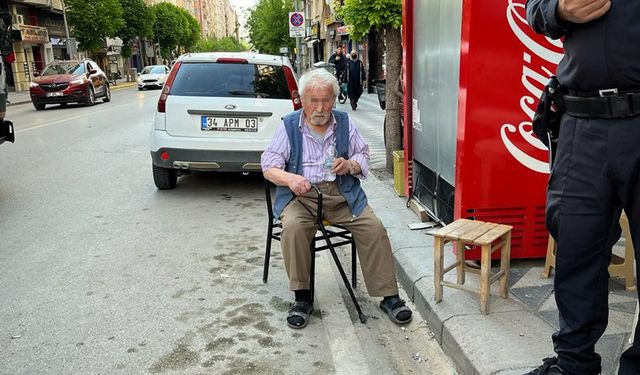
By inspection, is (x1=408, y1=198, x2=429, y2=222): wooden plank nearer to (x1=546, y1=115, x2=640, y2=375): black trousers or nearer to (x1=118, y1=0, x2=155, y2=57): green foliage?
(x1=546, y1=115, x2=640, y2=375): black trousers

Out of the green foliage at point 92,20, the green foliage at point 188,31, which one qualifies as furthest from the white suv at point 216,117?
the green foliage at point 188,31

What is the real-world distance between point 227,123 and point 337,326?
358 centimetres

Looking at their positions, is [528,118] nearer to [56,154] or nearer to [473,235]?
[473,235]

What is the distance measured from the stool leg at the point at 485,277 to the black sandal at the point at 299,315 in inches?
41.8

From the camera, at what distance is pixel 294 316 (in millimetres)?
3521

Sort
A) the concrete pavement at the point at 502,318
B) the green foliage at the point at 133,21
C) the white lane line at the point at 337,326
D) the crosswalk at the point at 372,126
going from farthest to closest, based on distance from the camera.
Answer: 1. the green foliage at the point at 133,21
2. the crosswalk at the point at 372,126
3. the white lane line at the point at 337,326
4. the concrete pavement at the point at 502,318

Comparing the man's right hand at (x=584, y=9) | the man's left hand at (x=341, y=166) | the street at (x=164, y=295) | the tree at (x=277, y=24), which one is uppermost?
the tree at (x=277, y=24)

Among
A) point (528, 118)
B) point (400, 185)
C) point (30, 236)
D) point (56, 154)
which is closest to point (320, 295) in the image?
point (528, 118)

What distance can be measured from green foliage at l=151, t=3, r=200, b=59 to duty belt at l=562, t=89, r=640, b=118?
63.0 metres

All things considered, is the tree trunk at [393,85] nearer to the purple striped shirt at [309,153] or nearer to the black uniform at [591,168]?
the purple striped shirt at [309,153]

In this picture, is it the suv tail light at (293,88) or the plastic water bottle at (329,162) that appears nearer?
the plastic water bottle at (329,162)

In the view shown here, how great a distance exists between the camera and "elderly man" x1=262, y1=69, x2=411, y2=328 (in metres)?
3.56

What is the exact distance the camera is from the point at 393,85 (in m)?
7.05

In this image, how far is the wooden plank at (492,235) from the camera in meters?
3.25
